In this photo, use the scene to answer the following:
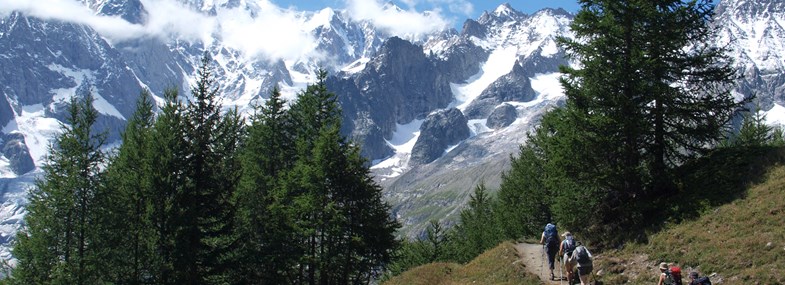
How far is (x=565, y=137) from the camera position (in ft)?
75.6

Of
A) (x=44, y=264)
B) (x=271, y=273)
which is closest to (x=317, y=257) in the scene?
(x=271, y=273)

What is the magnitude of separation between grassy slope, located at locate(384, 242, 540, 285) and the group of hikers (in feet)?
4.68

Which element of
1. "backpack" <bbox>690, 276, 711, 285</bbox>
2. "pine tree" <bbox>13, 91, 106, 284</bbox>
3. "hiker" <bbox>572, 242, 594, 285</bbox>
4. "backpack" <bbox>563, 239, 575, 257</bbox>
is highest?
"pine tree" <bbox>13, 91, 106, 284</bbox>

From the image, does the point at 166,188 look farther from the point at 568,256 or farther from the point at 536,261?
the point at 568,256

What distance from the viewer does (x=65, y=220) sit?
1158 inches

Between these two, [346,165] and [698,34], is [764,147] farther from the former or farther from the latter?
[346,165]

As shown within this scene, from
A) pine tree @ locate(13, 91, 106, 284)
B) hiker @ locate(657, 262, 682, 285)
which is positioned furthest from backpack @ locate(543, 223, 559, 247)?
pine tree @ locate(13, 91, 106, 284)

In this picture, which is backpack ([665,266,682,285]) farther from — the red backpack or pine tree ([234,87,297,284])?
pine tree ([234,87,297,284])

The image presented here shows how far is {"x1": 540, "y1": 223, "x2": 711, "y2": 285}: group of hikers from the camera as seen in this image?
16781mm

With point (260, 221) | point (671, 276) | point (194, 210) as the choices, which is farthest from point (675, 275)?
point (260, 221)

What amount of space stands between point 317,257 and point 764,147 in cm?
2101

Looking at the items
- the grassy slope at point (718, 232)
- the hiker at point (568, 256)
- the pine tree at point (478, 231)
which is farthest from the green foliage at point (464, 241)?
the hiker at point (568, 256)

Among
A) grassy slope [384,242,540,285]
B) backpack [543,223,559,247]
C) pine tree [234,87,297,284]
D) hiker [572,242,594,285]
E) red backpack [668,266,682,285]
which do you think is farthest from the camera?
pine tree [234,87,297,284]

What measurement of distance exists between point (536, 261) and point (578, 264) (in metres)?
6.95
